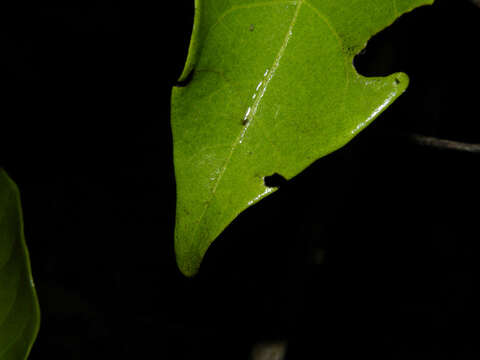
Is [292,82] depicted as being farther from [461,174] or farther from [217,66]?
[461,174]

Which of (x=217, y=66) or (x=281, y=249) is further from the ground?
(x=217, y=66)

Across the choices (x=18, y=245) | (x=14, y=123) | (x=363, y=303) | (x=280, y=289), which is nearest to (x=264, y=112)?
(x=18, y=245)

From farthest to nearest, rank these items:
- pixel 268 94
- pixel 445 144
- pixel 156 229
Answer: pixel 156 229 < pixel 445 144 < pixel 268 94

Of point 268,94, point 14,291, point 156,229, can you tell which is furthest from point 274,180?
point 156,229

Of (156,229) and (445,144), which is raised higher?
(445,144)

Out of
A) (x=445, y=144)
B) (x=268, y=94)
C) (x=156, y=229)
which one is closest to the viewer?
(x=268, y=94)

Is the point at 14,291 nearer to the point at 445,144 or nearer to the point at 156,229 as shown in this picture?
the point at 445,144
